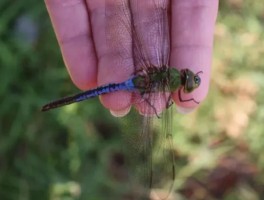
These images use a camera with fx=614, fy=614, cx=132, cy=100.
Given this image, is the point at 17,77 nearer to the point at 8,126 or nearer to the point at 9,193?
the point at 8,126

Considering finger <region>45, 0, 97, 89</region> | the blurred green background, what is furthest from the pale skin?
the blurred green background

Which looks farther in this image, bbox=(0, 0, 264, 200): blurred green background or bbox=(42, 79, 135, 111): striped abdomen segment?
bbox=(0, 0, 264, 200): blurred green background

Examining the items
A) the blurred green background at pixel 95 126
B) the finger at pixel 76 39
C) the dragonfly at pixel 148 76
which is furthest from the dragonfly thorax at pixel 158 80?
the blurred green background at pixel 95 126

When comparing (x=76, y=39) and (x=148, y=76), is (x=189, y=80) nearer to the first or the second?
(x=148, y=76)

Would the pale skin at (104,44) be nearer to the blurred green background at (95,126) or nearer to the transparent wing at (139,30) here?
the transparent wing at (139,30)

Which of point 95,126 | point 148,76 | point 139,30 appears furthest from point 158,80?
point 95,126

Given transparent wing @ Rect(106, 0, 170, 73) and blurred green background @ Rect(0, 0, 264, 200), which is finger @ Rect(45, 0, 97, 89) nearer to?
transparent wing @ Rect(106, 0, 170, 73)
